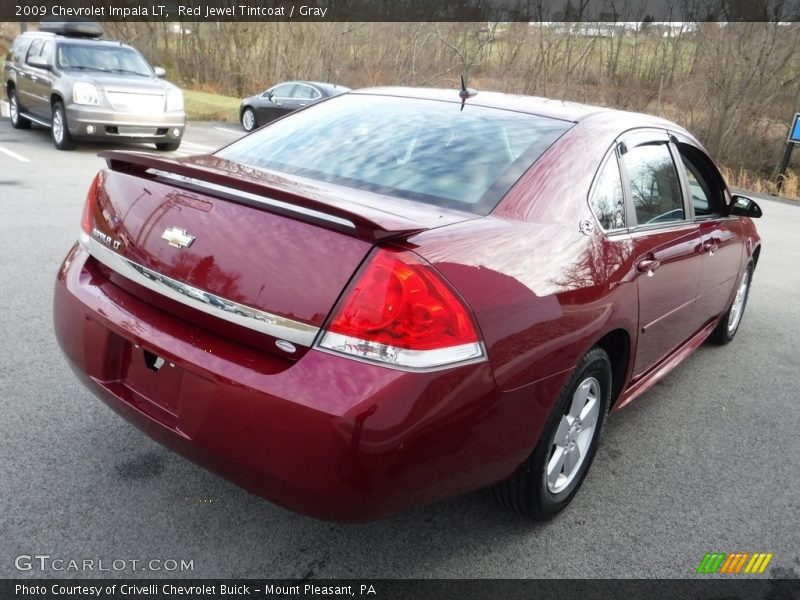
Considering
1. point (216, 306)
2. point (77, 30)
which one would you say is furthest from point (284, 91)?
point (216, 306)

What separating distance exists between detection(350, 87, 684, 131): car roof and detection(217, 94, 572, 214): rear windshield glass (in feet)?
0.24

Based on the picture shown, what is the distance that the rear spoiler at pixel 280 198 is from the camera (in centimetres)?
193

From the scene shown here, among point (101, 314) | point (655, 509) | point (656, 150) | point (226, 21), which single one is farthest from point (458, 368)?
point (226, 21)

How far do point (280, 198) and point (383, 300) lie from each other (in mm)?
469

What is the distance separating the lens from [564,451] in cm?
266

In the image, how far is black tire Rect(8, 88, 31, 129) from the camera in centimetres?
1350

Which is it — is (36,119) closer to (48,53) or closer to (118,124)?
(48,53)

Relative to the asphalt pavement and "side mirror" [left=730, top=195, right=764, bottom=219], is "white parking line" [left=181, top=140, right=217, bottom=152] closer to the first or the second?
the asphalt pavement

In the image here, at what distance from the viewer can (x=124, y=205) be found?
239 cm

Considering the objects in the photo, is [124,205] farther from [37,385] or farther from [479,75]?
[479,75]

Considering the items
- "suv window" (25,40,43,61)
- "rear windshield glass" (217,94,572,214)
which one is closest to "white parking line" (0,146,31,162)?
"suv window" (25,40,43,61)

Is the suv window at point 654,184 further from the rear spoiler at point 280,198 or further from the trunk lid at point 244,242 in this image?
the rear spoiler at point 280,198

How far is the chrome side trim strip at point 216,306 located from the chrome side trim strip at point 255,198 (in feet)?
1.01

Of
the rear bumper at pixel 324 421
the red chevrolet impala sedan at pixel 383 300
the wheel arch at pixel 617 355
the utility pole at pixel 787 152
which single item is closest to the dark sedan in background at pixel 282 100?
the utility pole at pixel 787 152
